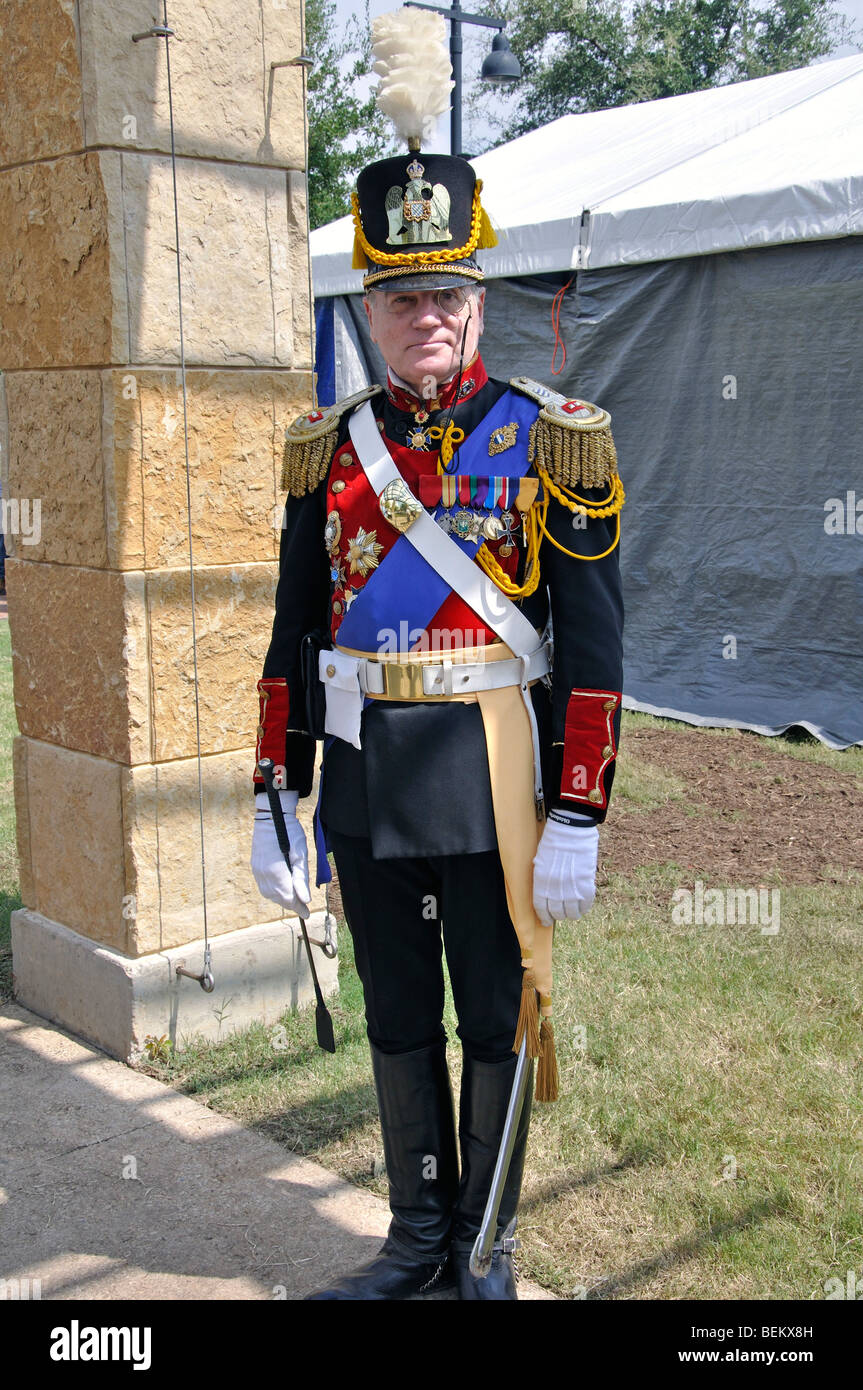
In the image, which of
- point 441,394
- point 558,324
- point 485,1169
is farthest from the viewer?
point 558,324

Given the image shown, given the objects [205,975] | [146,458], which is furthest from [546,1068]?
[146,458]

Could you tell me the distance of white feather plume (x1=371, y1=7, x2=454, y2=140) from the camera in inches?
91.0

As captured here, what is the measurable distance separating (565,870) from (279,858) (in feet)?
2.13

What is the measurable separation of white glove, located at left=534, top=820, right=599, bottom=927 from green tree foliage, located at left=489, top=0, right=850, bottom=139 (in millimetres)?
29907

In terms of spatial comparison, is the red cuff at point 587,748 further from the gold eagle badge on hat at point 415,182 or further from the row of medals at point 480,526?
the gold eagle badge on hat at point 415,182

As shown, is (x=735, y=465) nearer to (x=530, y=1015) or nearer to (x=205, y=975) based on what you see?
(x=205, y=975)

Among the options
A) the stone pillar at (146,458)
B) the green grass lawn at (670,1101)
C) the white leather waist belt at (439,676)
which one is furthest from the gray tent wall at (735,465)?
the white leather waist belt at (439,676)

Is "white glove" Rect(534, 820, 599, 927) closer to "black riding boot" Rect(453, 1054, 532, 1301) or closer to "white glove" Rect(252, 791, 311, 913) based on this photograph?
"black riding boot" Rect(453, 1054, 532, 1301)

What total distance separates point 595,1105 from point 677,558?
16.3ft

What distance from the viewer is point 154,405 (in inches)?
141

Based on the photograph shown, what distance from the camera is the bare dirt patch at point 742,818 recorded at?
5422mm

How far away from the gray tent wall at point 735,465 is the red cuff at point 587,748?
5.00 m

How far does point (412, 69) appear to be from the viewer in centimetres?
231

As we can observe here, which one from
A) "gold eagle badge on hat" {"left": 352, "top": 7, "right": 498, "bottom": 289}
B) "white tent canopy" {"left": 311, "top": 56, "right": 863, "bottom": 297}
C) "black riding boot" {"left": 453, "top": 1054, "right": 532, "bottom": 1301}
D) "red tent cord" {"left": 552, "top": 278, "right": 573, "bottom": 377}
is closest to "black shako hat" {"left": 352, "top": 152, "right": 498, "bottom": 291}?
"gold eagle badge on hat" {"left": 352, "top": 7, "right": 498, "bottom": 289}
